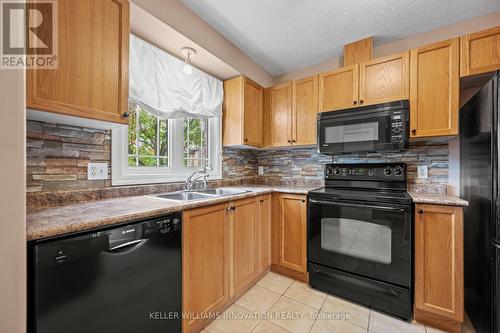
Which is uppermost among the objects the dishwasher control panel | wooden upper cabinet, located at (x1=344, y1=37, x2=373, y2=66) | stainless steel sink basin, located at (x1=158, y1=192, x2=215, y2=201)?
wooden upper cabinet, located at (x1=344, y1=37, x2=373, y2=66)

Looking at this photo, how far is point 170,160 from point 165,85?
68 cm

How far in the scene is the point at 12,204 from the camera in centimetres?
67

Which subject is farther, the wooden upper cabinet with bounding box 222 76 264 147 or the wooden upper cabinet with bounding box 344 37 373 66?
the wooden upper cabinet with bounding box 222 76 264 147

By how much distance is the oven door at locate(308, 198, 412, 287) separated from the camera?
1591 mm

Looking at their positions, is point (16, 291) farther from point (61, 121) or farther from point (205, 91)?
point (205, 91)

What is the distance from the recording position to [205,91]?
7.07 ft

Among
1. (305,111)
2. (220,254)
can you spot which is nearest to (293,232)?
(220,254)

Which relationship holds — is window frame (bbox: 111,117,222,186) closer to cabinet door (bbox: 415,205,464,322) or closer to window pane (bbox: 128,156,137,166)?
window pane (bbox: 128,156,137,166)

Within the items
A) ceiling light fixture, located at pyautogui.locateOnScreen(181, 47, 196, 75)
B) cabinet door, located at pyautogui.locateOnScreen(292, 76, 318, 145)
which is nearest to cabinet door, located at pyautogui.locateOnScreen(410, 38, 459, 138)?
cabinet door, located at pyautogui.locateOnScreen(292, 76, 318, 145)

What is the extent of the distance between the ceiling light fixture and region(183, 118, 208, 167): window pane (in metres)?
0.54

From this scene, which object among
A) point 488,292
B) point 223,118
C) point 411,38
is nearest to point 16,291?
point 223,118

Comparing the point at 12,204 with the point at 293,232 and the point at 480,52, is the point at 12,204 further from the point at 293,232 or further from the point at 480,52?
the point at 480,52

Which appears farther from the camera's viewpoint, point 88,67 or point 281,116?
point 281,116
